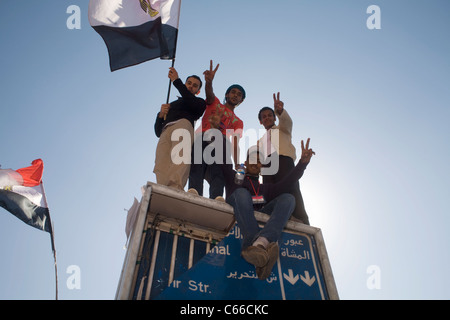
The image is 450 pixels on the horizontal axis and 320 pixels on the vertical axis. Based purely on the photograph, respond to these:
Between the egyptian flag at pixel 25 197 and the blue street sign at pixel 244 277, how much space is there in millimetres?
6323

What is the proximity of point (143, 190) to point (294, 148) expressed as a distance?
279 cm

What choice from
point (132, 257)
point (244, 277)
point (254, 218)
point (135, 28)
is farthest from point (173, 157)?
point (135, 28)

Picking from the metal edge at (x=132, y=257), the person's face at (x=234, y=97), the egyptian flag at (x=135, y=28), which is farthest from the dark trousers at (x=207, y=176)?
the egyptian flag at (x=135, y=28)

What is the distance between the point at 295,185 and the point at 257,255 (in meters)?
1.89

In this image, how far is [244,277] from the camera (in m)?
3.46

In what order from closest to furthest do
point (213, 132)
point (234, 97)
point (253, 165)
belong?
1. point (253, 165)
2. point (213, 132)
3. point (234, 97)

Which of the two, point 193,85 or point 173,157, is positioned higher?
point 193,85

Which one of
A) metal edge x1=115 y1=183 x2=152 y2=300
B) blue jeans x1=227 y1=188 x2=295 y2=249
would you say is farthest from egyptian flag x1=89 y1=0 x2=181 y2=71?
blue jeans x1=227 y1=188 x2=295 y2=249

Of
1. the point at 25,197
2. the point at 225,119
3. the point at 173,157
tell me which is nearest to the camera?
the point at 173,157

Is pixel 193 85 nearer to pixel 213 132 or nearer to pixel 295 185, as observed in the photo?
pixel 213 132

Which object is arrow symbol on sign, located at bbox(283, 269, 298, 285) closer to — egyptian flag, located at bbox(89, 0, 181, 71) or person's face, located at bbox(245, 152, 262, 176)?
person's face, located at bbox(245, 152, 262, 176)

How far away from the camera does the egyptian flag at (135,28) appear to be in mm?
5840
